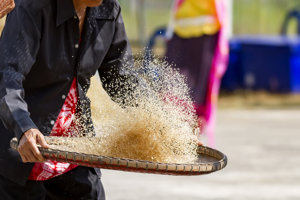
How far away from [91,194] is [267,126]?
7031 mm

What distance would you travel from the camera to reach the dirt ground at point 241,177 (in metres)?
6.44

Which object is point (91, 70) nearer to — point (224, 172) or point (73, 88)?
point (73, 88)

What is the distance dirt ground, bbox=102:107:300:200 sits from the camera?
6438 mm

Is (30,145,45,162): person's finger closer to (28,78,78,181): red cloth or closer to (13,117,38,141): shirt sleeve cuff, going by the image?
(13,117,38,141): shirt sleeve cuff

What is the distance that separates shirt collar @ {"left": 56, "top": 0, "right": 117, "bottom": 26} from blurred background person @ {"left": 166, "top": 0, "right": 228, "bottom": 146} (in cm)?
457

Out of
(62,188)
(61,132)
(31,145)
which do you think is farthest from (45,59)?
(62,188)

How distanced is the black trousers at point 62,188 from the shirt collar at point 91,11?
Result: 0.60 m

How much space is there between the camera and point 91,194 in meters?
3.34

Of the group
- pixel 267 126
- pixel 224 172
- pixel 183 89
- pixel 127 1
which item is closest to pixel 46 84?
pixel 183 89

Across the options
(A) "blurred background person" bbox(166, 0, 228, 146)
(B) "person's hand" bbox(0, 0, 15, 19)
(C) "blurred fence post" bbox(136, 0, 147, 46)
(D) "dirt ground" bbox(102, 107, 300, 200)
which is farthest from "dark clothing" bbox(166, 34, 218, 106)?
(B) "person's hand" bbox(0, 0, 15, 19)

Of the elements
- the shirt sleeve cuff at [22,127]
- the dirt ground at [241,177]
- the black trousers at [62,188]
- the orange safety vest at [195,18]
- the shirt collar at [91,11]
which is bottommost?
the dirt ground at [241,177]

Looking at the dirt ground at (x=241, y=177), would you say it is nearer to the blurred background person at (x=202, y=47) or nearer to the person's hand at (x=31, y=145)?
the blurred background person at (x=202, y=47)

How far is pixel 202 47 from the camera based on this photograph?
8117 mm

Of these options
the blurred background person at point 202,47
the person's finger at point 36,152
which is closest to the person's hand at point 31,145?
the person's finger at point 36,152
